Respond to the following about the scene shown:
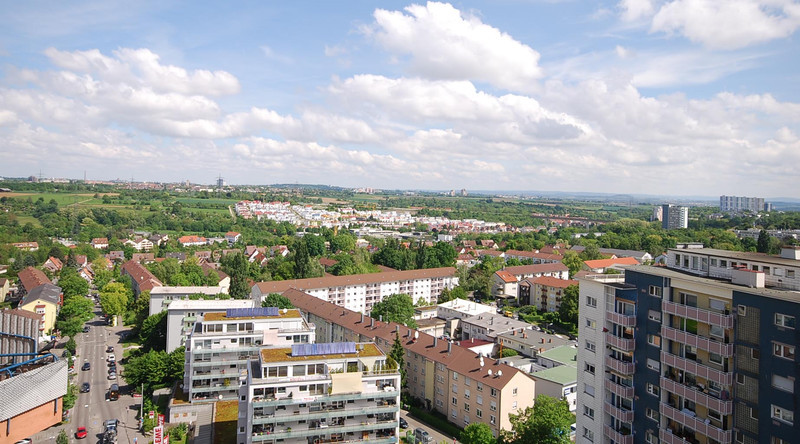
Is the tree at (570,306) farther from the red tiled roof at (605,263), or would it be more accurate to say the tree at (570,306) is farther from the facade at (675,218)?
the facade at (675,218)

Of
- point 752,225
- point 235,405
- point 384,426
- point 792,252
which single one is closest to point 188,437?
point 235,405

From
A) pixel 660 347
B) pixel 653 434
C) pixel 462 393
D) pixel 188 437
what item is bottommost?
pixel 188 437

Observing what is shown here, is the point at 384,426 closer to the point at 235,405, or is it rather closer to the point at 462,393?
the point at 462,393

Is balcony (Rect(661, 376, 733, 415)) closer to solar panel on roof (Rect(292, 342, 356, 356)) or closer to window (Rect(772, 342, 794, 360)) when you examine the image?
window (Rect(772, 342, 794, 360))

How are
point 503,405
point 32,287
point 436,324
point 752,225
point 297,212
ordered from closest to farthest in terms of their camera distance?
point 503,405 < point 436,324 < point 32,287 < point 752,225 < point 297,212

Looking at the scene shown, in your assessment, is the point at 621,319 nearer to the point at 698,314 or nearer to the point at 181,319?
the point at 698,314

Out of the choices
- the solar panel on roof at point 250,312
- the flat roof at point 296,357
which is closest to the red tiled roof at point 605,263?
the solar panel on roof at point 250,312
